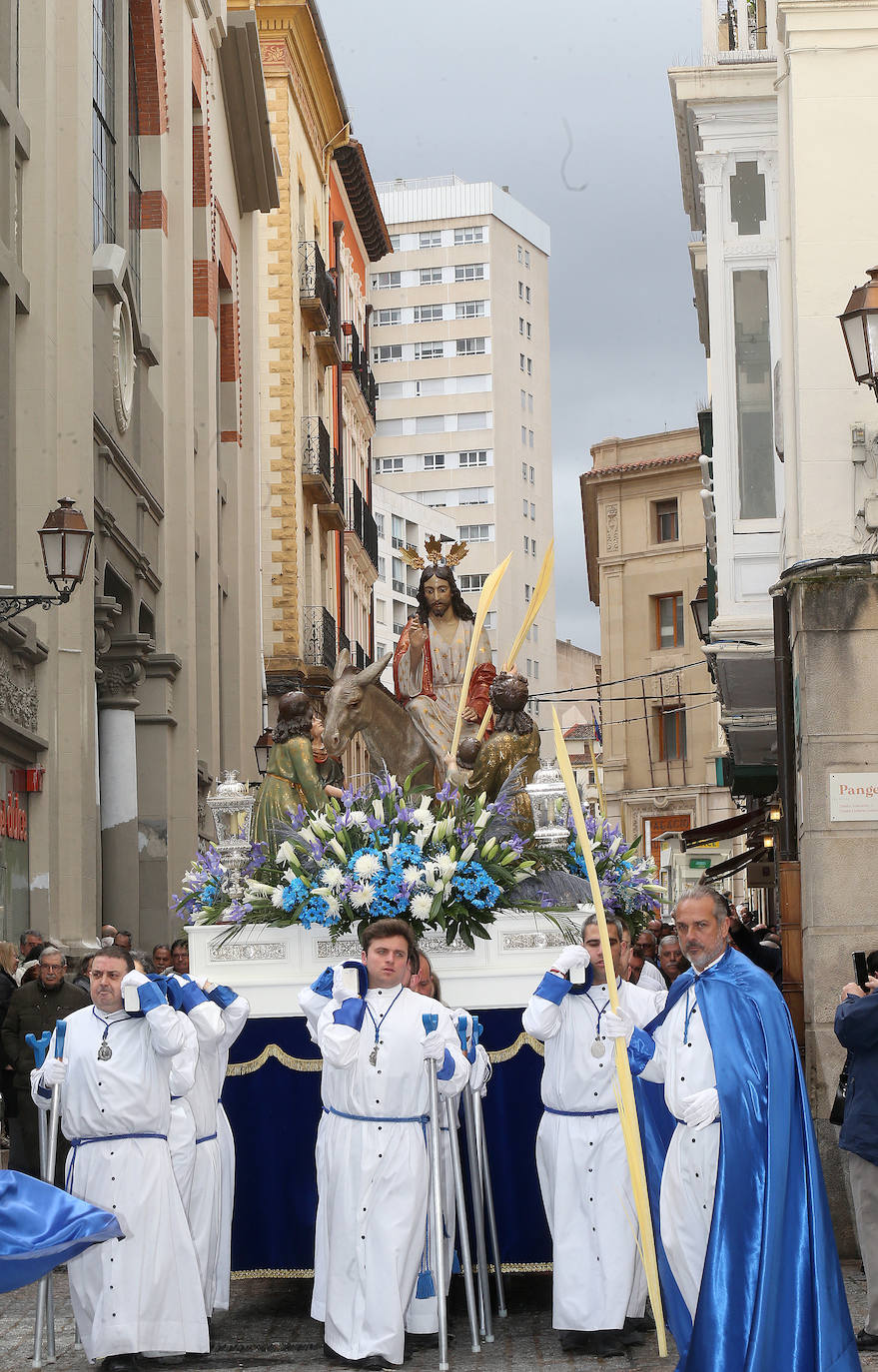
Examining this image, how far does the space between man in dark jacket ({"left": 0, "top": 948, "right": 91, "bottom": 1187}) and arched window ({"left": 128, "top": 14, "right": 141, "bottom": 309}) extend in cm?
1359

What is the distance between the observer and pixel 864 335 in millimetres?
9648

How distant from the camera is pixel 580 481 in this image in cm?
5812

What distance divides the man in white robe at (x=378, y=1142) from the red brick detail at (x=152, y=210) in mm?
18371

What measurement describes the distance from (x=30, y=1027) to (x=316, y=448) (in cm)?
2978

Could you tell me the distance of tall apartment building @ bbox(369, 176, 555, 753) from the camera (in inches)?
3501

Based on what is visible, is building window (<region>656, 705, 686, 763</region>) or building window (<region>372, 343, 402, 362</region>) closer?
building window (<region>656, 705, 686, 763</region>)

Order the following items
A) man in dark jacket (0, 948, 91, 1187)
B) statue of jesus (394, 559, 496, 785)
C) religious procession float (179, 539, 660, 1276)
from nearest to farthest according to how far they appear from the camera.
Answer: religious procession float (179, 539, 660, 1276) < statue of jesus (394, 559, 496, 785) < man in dark jacket (0, 948, 91, 1187)

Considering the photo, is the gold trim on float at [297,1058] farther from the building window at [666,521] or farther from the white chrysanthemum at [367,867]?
the building window at [666,521]

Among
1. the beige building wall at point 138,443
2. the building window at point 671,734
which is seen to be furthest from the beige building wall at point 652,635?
the beige building wall at point 138,443

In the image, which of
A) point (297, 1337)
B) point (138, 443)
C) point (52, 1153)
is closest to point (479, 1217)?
point (297, 1337)

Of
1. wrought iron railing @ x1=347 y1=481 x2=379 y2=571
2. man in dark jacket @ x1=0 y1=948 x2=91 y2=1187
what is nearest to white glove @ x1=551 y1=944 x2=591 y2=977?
man in dark jacket @ x1=0 y1=948 x2=91 y2=1187

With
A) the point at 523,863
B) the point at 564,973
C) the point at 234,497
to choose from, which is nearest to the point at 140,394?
the point at 234,497

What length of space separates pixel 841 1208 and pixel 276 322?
3075 cm

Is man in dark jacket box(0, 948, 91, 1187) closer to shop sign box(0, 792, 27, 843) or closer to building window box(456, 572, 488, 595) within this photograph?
shop sign box(0, 792, 27, 843)
